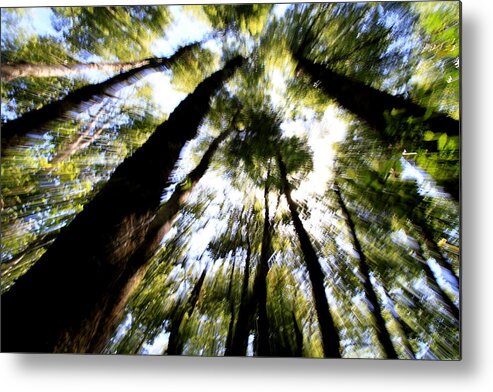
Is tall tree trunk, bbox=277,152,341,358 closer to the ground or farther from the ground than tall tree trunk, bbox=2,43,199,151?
closer to the ground

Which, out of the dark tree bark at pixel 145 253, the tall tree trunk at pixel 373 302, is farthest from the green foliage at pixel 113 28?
the tall tree trunk at pixel 373 302

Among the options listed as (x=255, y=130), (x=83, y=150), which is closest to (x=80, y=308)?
(x=83, y=150)

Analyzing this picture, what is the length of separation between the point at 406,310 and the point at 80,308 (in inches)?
57.3

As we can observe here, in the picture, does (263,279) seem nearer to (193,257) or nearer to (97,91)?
(193,257)

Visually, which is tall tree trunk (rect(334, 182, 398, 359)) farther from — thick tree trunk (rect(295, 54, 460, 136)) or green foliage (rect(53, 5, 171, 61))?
green foliage (rect(53, 5, 171, 61))

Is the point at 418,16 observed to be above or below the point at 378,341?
above

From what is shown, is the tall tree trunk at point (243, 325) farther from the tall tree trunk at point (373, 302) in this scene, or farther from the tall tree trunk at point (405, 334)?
the tall tree trunk at point (405, 334)

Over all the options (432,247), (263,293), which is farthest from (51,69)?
(432,247)

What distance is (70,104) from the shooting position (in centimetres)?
212

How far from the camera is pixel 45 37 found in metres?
2.14

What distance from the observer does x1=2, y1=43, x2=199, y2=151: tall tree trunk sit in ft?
6.91

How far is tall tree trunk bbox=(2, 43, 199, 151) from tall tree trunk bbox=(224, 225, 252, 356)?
1010 millimetres

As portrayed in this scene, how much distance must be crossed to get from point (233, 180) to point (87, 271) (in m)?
0.78

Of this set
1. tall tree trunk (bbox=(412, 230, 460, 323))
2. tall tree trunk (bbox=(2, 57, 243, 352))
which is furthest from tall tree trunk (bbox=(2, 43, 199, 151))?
tall tree trunk (bbox=(412, 230, 460, 323))
